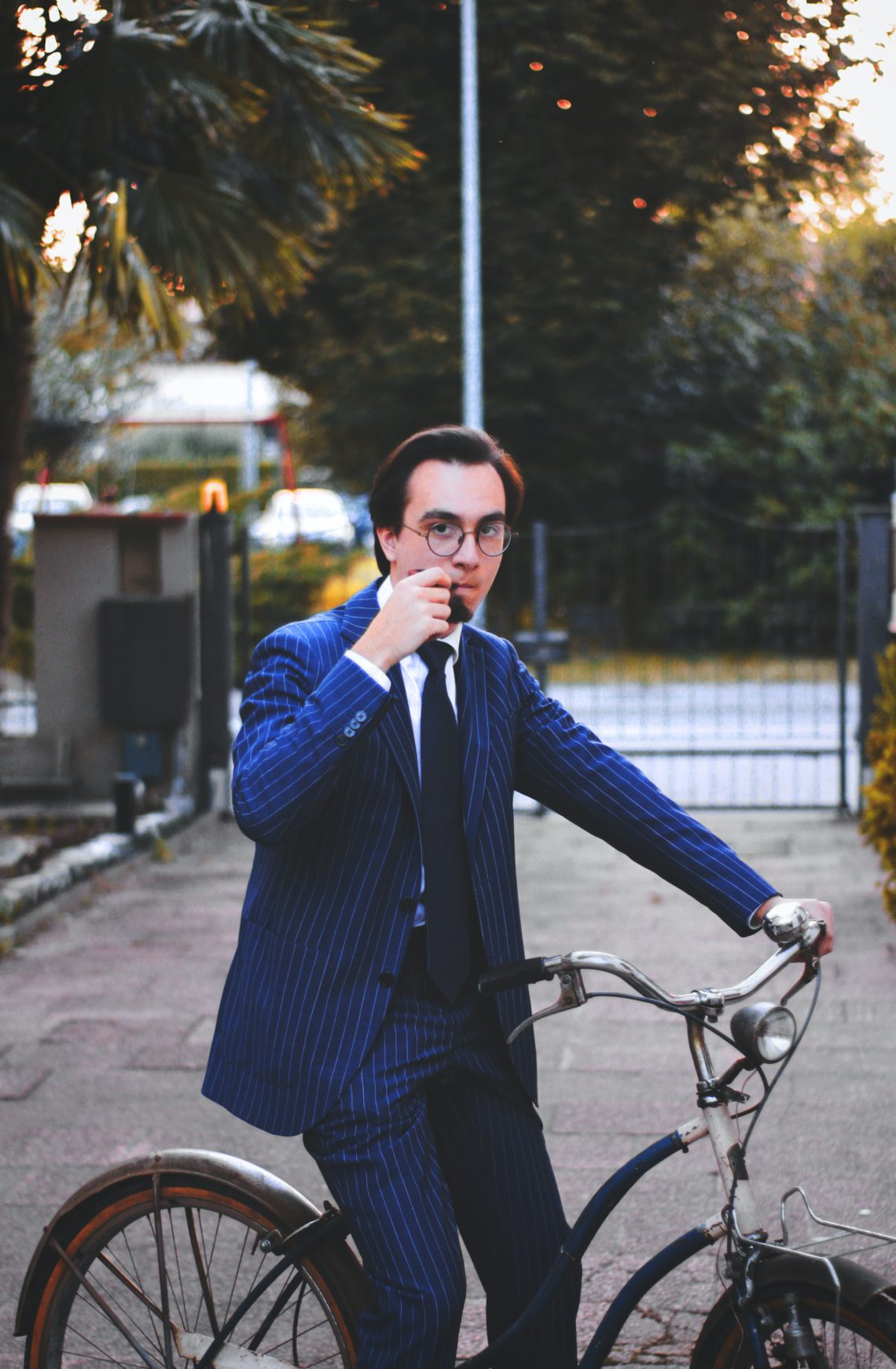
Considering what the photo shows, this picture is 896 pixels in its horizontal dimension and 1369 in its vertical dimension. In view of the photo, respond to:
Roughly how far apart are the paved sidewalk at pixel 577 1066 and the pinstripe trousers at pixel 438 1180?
1.03m

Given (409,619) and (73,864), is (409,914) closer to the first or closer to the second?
(409,619)

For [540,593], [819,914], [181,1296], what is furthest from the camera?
[540,593]

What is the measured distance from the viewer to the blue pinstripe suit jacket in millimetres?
2043

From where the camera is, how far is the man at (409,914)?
2.07 meters

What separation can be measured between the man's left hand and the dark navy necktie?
42 cm

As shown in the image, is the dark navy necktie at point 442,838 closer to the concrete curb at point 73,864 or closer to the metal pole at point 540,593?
the concrete curb at point 73,864

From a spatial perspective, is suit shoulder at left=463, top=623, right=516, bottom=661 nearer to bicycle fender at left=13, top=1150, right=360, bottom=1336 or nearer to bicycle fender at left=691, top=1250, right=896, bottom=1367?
bicycle fender at left=13, top=1150, right=360, bottom=1336

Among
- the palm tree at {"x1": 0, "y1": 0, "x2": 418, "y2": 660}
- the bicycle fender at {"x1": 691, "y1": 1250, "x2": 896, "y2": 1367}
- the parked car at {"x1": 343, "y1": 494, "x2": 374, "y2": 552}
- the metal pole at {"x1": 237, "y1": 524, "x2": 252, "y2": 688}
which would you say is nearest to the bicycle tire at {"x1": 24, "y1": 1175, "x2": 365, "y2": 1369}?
the bicycle fender at {"x1": 691, "y1": 1250, "x2": 896, "y2": 1367}

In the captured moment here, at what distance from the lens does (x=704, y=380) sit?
26.2m

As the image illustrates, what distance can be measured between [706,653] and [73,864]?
324 inches

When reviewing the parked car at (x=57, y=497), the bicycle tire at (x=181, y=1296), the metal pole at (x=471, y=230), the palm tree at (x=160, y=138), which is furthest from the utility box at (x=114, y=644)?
the parked car at (x=57, y=497)

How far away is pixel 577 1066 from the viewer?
5.11 m

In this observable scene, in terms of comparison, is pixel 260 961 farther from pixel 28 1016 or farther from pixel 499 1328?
pixel 28 1016

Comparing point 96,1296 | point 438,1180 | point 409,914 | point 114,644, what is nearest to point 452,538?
point 409,914
